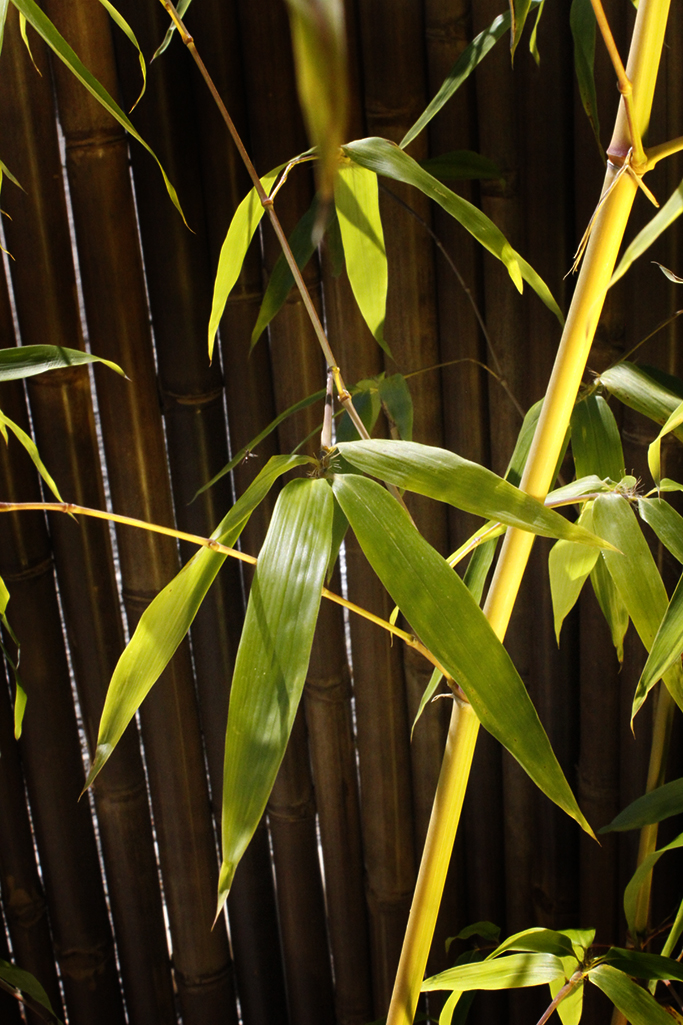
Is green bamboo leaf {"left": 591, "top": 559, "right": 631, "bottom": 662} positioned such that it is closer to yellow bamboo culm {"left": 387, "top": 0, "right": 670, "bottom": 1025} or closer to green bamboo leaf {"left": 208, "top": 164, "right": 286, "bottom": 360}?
yellow bamboo culm {"left": 387, "top": 0, "right": 670, "bottom": 1025}

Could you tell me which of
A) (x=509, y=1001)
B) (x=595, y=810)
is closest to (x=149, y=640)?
(x=595, y=810)

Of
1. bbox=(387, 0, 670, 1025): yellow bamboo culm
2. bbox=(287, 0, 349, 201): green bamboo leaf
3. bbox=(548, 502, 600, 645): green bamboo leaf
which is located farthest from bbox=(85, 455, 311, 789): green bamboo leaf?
bbox=(287, 0, 349, 201): green bamboo leaf

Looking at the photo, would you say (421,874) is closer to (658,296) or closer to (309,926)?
(658,296)

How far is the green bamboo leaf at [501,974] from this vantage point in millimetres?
731

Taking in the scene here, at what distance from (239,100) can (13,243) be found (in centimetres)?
30

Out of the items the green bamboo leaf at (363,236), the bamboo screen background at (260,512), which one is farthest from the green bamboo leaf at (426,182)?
the bamboo screen background at (260,512)

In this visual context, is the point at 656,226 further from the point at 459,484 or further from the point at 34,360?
the point at 34,360

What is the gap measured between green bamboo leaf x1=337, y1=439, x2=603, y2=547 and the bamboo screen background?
0.54 metres

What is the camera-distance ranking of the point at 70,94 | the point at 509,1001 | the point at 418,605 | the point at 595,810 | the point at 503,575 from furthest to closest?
the point at 509,1001 < the point at 595,810 < the point at 70,94 < the point at 503,575 < the point at 418,605

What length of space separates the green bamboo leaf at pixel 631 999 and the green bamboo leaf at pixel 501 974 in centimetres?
4

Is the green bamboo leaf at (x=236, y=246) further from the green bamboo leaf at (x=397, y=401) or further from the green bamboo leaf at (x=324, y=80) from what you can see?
the green bamboo leaf at (x=324, y=80)

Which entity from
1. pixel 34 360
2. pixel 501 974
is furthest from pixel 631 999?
pixel 34 360

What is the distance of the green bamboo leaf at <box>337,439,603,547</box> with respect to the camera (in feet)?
1.63

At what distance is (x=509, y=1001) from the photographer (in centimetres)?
143
